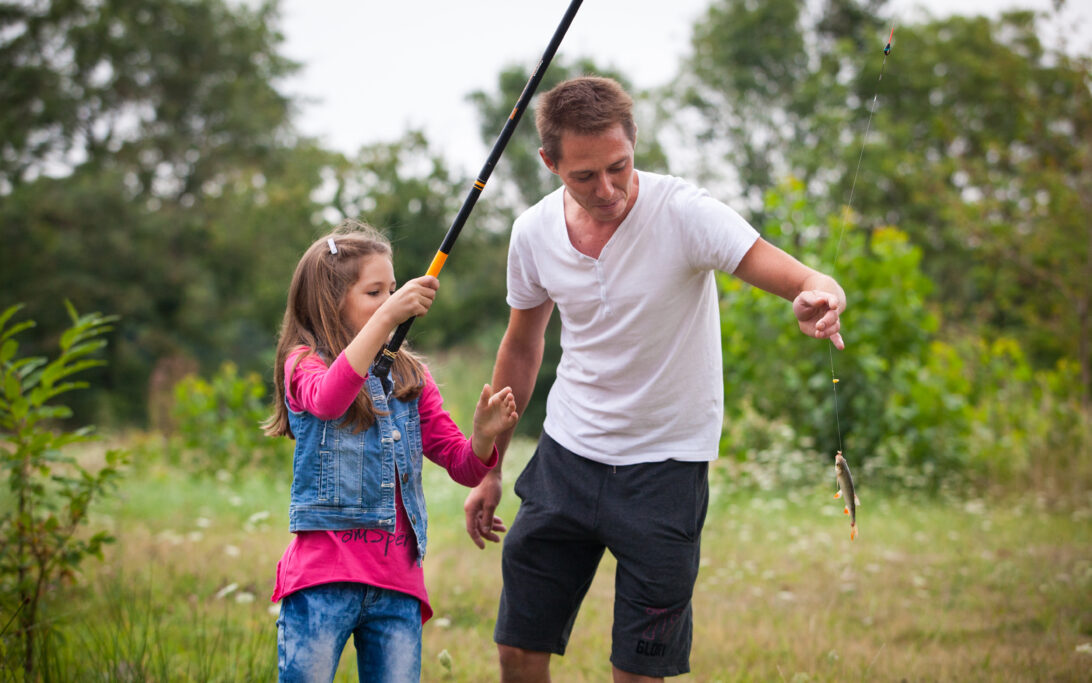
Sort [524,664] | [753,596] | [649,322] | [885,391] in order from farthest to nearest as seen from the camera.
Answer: [885,391], [753,596], [524,664], [649,322]

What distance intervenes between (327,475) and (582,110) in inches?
45.8

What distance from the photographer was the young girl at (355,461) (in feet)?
7.22

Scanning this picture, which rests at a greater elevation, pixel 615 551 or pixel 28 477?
pixel 28 477

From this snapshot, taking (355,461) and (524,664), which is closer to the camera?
(355,461)

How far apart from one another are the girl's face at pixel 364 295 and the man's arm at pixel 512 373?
22.0 inches

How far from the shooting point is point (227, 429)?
854 centimetres

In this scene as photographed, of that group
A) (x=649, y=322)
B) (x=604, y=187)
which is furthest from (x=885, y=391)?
(x=604, y=187)

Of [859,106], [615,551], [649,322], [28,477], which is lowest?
[615,551]

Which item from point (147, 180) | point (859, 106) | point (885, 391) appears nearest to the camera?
point (885, 391)

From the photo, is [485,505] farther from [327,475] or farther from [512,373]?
[327,475]

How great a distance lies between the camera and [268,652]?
10.5ft

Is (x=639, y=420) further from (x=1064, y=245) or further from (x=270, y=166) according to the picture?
(x=270, y=166)

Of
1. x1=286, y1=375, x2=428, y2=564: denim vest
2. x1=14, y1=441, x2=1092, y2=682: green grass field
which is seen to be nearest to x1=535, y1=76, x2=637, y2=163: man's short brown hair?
x1=286, y1=375, x2=428, y2=564: denim vest

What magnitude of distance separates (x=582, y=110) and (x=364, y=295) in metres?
0.77
